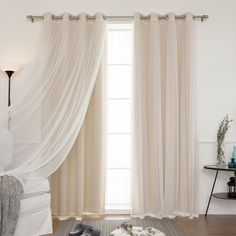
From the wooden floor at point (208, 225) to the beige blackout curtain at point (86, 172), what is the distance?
278 millimetres

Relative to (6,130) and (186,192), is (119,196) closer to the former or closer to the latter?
(186,192)

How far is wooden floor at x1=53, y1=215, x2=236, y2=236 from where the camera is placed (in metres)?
3.46

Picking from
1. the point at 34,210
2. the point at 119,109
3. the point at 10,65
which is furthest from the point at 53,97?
the point at 34,210

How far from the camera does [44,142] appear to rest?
3.57 m

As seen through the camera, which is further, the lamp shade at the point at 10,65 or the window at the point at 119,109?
the window at the point at 119,109

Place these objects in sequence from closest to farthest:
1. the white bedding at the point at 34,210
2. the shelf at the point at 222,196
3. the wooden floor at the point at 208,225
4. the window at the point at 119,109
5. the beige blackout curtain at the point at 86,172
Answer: the white bedding at the point at 34,210 < the wooden floor at the point at 208,225 < the shelf at the point at 222,196 < the beige blackout curtain at the point at 86,172 < the window at the point at 119,109

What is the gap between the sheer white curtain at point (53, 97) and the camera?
3543 millimetres

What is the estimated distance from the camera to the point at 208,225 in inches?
146

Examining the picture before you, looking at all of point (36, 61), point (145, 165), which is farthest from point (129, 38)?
point (145, 165)

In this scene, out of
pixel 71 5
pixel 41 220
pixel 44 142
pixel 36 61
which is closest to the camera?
pixel 41 220

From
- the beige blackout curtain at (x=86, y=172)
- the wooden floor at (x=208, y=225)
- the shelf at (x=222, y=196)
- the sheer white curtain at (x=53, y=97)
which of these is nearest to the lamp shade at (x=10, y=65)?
the sheer white curtain at (x=53, y=97)

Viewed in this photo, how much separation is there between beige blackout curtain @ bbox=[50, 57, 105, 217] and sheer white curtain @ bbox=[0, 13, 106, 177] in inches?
9.3

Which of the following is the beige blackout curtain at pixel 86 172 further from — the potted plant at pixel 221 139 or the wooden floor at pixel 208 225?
the potted plant at pixel 221 139

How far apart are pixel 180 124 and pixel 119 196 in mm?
1200
